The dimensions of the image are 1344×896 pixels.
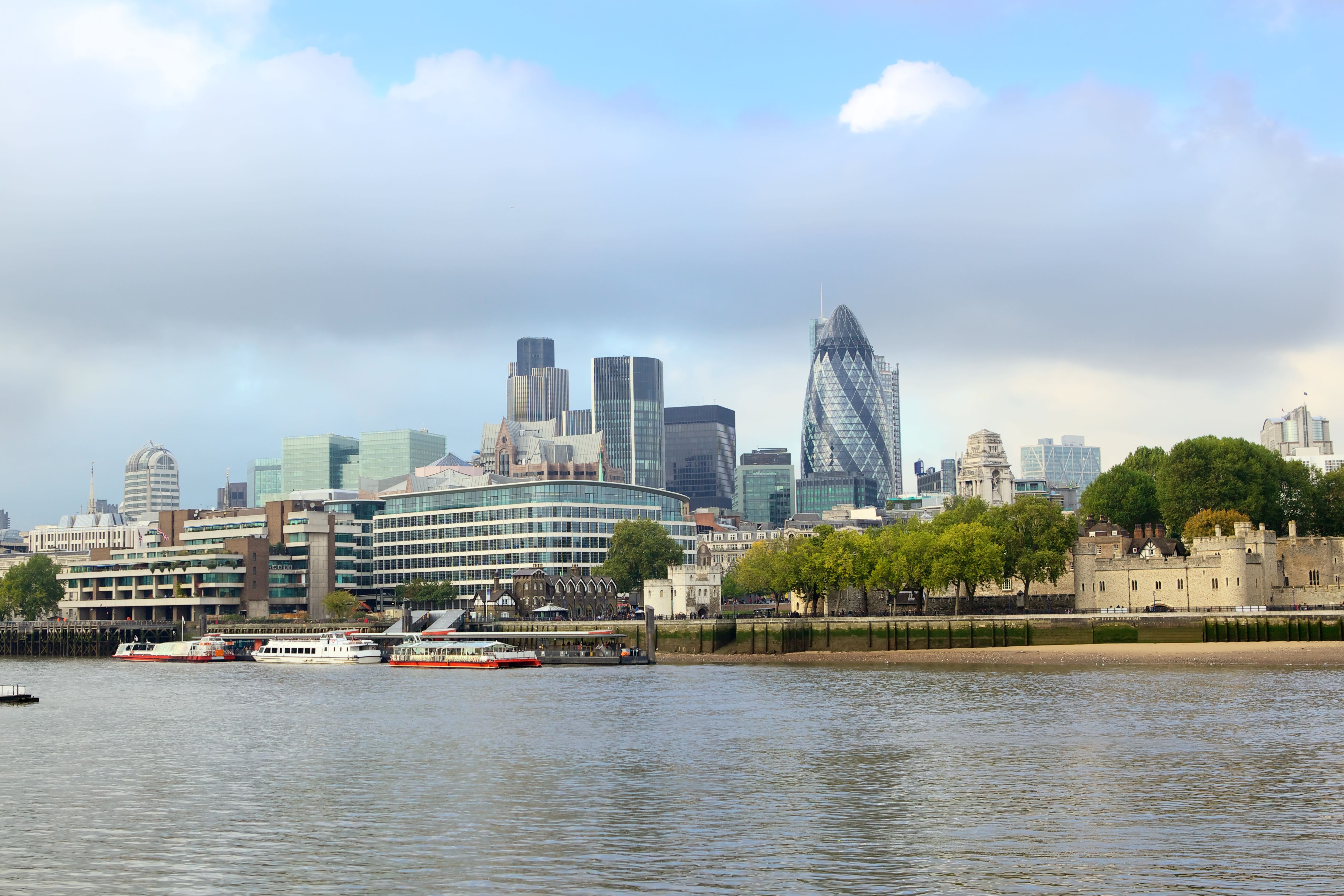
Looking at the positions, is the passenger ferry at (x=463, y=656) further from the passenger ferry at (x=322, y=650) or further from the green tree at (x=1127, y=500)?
the green tree at (x=1127, y=500)

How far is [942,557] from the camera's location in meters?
133

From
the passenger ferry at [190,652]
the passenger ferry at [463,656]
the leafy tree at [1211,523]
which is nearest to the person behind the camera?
the passenger ferry at [463,656]

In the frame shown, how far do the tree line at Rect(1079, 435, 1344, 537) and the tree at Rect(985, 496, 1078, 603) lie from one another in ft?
50.6

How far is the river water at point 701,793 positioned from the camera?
3669 centimetres

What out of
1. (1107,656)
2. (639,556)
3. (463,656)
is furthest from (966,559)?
(639,556)

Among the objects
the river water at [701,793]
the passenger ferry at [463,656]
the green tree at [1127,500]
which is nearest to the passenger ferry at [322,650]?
the passenger ferry at [463,656]

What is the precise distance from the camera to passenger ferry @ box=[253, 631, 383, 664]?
14600 cm

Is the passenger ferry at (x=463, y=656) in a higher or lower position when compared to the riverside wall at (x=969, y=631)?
lower

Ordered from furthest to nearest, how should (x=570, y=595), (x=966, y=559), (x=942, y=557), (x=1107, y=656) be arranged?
(x=570, y=595) → (x=942, y=557) → (x=966, y=559) → (x=1107, y=656)

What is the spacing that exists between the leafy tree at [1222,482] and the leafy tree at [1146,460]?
62.6 feet

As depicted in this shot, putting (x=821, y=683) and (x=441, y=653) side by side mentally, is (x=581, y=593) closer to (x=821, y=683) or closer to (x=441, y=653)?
(x=441, y=653)

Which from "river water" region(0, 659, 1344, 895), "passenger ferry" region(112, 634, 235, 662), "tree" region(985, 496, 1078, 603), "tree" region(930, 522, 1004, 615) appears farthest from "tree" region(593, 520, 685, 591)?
"river water" region(0, 659, 1344, 895)

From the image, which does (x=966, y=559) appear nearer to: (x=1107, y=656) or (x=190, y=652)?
(x=1107, y=656)

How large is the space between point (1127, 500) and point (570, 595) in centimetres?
6689
